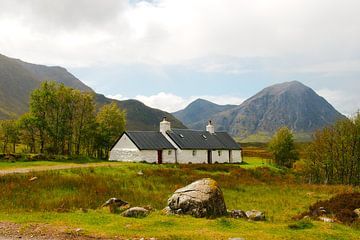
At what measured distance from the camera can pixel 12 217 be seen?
63.0 ft

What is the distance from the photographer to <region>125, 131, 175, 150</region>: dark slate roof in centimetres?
6651

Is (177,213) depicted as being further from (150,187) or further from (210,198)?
(150,187)

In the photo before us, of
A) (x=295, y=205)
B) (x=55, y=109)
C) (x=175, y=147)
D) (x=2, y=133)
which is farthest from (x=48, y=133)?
(x=295, y=205)

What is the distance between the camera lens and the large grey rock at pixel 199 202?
20875 mm

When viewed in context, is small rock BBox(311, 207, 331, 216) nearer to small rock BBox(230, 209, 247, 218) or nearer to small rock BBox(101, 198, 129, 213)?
small rock BBox(230, 209, 247, 218)

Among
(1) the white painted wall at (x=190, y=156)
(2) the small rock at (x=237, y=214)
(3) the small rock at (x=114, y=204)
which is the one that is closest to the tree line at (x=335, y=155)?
(1) the white painted wall at (x=190, y=156)

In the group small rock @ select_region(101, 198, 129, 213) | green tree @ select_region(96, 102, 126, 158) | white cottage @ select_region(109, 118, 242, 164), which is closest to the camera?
small rock @ select_region(101, 198, 129, 213)

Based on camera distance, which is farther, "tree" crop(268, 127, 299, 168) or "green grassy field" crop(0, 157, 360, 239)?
"tree" crop(268, 127, 299, 168)

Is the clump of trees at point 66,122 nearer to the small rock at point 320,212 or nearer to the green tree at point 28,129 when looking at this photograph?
the green tree at point 28,129

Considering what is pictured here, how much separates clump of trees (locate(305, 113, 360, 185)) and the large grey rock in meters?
40.9

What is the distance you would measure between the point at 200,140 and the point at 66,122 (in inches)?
997

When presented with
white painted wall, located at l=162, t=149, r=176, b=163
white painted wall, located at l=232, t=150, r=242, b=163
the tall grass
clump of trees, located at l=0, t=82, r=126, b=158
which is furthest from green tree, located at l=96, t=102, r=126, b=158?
the tall grass

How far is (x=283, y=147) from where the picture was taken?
269ft

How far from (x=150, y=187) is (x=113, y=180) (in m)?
3.42
